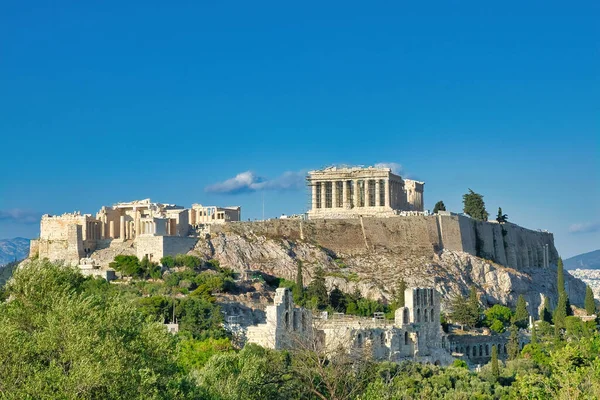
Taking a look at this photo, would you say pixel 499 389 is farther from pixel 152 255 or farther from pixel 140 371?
pixel 152 255

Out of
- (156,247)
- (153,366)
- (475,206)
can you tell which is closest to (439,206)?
(475,206)

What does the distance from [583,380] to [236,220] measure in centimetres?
5501

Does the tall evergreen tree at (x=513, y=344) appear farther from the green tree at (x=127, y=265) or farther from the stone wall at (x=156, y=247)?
the green tree at (x=127, y=265)

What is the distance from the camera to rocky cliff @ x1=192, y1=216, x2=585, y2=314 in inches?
3022

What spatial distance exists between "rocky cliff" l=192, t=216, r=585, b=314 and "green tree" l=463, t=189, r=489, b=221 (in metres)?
2.60

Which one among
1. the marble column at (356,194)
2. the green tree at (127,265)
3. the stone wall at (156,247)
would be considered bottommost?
Result: the green tree at (127,265)

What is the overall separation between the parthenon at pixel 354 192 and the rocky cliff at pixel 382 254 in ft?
13.8

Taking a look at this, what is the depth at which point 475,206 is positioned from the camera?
9794 centimetres

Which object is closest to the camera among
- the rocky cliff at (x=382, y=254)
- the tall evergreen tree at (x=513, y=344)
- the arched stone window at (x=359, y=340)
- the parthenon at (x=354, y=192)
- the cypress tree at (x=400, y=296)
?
the arched stone window at (x=359, y=340)

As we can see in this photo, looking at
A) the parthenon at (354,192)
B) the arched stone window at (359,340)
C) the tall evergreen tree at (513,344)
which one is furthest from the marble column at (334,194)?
the arched stone window at (359,340)

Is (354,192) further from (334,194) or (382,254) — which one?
(382,254)

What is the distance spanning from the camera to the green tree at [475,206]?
97.3 metres

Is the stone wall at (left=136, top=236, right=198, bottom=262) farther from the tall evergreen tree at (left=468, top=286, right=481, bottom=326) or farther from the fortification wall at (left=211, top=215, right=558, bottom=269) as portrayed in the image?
the tall evergreen tree at (left=468, top=286, right=481, bottom=326)

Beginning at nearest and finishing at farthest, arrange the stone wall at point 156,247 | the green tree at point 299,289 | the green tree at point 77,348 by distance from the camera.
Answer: the green tree at point 77,348 → the green tree at point 299,289 → the stone wall at point 156,247
